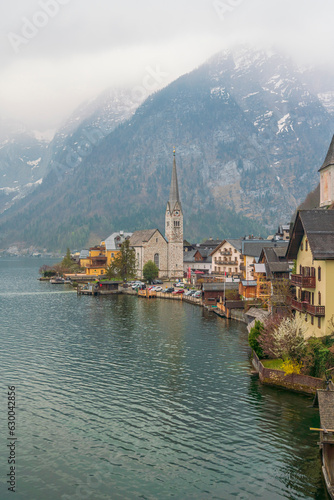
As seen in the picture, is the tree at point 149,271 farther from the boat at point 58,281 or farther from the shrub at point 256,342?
the shrub at point 256,342

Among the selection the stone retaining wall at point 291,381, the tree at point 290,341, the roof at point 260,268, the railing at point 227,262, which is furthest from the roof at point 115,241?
the tree at point 290,341

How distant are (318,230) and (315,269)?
372 cm

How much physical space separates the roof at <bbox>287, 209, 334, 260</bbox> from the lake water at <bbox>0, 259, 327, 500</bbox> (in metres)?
12.9

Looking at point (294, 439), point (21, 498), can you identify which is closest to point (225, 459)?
point (294, 439)

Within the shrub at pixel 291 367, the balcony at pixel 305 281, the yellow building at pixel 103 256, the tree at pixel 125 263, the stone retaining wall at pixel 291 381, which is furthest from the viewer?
the yellow building at pixel 103 256

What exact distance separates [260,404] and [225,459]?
10.2 metres

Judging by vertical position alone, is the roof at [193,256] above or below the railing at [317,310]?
above

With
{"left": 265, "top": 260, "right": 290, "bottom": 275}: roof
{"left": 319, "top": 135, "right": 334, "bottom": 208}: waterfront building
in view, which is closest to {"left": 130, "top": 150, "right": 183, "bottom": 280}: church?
{"left": 265, "top": 260, "right": 290, "bottom": 275}: roof

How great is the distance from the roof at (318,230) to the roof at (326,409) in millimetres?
16955

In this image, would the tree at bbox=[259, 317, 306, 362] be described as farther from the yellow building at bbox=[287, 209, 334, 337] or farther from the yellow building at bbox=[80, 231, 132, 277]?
the yellow building at bbox=[80, 231, 132, 277]

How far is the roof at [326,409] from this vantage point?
94.5ft

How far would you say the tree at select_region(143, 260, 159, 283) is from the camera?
150250mm

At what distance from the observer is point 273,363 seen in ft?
160

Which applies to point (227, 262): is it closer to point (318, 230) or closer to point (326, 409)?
point (318, 230)
